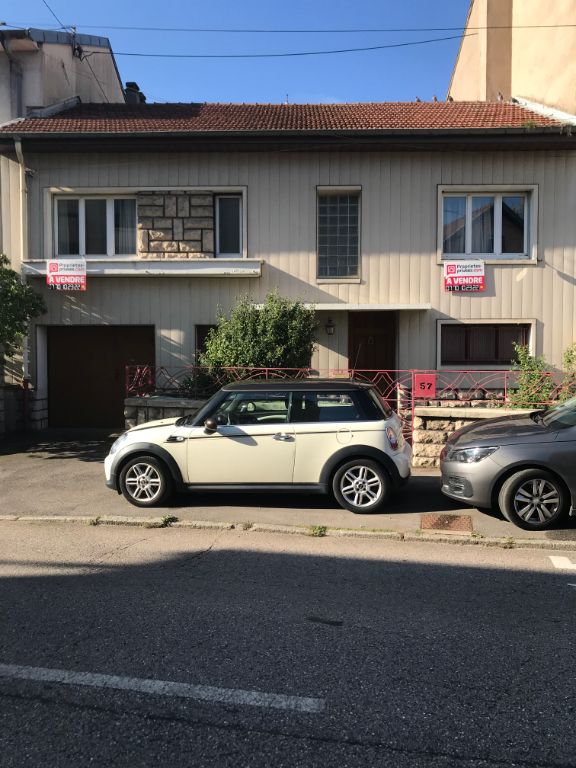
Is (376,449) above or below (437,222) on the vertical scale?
below

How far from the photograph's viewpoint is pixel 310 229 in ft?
41.9

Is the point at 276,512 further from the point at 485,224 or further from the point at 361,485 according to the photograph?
the point at 485,224

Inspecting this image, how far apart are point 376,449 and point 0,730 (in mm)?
4731

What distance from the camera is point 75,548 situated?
18.6ft

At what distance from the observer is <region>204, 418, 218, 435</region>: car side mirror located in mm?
6867

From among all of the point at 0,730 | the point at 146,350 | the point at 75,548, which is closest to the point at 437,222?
the point at 146,350

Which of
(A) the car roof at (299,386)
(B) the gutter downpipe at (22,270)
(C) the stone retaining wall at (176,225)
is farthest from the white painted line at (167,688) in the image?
(C) the stone retaining wall at (176,225)

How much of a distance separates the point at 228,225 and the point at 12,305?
4977mm

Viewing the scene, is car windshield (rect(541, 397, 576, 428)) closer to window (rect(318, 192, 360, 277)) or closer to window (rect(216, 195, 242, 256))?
window (rect(318, 192, 360, 277))

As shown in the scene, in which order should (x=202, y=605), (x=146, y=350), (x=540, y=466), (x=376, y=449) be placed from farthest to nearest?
(x=146, y=350), (x=376, y=449), (x=540, y=466), (x=202, y=605)

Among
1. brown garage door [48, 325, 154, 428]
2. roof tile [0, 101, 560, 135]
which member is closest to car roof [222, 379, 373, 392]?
brown garage door [48, 325, 154, 428]

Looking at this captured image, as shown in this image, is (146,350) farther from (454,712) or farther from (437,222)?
(454,712)

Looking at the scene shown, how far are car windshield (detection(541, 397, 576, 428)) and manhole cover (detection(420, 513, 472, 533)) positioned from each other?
4.81 feet

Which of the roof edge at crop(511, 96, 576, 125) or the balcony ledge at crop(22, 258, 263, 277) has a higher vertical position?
the roof edge at crop(511, 96, 576, 125)
